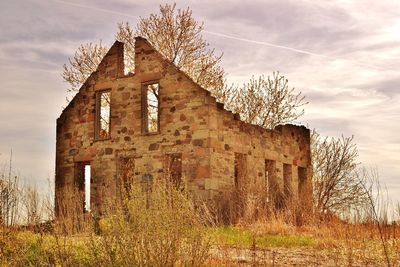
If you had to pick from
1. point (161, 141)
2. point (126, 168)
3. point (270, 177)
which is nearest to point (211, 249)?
point (161, 141)

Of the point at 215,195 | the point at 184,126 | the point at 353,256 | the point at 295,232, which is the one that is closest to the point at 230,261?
the point at 353,256

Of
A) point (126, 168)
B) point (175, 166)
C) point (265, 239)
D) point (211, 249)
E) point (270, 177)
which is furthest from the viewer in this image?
point (270, 177)

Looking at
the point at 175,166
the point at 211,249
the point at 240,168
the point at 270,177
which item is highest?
the point at 175,166

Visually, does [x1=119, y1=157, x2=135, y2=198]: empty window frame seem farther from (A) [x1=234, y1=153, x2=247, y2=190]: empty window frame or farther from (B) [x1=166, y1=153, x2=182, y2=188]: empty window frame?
(A) [x1=234, y1=153, x2=247, y2=190]: empty window frame

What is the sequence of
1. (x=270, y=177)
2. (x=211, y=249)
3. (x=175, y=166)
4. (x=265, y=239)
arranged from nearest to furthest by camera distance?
1. (x=211, y=249)
2. (x=265, y=239)
3. (x=175, y=166)
4. (x=270, y=177)

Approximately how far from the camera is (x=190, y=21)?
22.3 meters

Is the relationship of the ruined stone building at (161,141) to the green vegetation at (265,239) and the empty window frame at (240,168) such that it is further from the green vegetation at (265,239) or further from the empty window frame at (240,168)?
the green vegetation at (265,239)

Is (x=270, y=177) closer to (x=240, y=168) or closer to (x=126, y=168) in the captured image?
(x=240, y=168)

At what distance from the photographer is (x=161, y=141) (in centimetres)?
1706

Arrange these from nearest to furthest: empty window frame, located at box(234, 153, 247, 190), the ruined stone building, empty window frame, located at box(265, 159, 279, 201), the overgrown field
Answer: the overgrown field, the ruined stone building, empty window frame, located at box(234, 153, 247, 190), empty window frame, located at box(265, 159, 279, 201)

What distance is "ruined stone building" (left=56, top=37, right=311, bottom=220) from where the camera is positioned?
16328 mm

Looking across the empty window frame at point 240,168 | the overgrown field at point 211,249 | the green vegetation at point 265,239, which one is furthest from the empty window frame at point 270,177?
the green vegetation at point 265,239

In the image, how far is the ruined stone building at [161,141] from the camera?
1633 centimetres

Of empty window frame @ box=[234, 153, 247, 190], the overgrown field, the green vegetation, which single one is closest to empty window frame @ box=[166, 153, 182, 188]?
empty window frame @ box=[234, 153, 247, 190]
